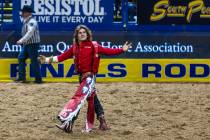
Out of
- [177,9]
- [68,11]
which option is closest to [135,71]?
[177,9]

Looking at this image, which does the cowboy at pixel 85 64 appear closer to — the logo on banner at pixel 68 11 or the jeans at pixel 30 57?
the jeans at pixel 30 57

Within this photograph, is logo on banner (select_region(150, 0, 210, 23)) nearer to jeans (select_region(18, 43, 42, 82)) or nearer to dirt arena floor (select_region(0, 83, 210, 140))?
dirt arena floor (select_region(0, 83, 210, 140))

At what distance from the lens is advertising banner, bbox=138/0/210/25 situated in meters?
14.0

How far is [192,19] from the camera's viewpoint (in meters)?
14.1

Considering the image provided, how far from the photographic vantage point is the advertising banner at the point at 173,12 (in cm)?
1398

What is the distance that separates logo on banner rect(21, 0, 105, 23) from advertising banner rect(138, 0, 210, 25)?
1.00 m

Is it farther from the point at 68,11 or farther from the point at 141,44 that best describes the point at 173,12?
the point at 68,11

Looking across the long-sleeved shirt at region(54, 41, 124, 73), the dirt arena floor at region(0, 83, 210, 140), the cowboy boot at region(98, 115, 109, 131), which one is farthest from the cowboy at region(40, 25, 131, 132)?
the dirt arena floor at region(0, 83, 210, 140)

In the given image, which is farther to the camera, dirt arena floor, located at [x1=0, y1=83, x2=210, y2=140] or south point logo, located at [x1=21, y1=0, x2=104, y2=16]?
south point logo, located at [x1=21, y1=0, x2=104, y2=16]

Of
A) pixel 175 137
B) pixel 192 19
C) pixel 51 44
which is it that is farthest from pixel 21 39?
pixel 175 137

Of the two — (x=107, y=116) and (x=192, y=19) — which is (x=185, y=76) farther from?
(x=107, y=116)

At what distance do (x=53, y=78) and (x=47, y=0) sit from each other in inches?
70.8

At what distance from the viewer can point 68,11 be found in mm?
13945

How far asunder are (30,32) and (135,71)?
262 cm
